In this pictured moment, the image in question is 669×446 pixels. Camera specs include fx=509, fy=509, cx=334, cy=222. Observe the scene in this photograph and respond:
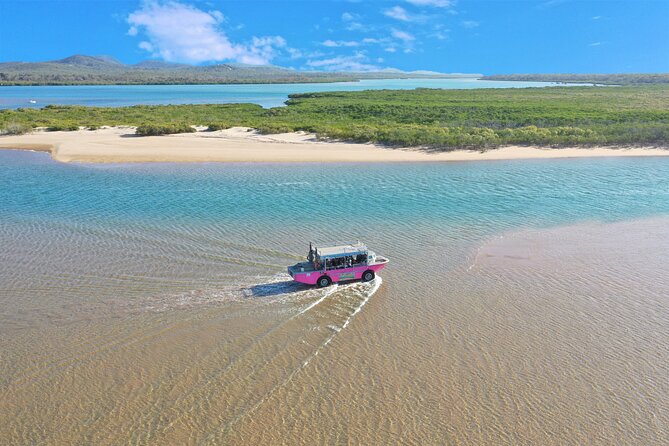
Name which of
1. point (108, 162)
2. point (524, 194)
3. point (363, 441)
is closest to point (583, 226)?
point (524, 194)

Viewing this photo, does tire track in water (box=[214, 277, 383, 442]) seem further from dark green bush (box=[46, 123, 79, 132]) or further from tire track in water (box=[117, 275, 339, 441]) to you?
dark green bush (box=[46, 123, 79, 132])

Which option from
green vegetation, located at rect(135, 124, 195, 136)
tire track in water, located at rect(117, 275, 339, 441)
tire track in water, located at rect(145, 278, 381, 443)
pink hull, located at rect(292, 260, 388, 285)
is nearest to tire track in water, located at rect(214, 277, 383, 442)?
tire track in water, located at rect(145, 278, 381, 443)

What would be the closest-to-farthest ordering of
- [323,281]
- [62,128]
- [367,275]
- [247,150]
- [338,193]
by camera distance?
1. [323,281]
2. [367,275]
3. [338,193]
4. [247,150]
5. [62,128]

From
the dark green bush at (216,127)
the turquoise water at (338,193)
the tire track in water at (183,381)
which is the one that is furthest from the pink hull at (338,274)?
the dark green bush at (216,127)

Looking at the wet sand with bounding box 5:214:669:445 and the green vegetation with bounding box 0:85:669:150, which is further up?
the green vegetation with bounding box 0:85:669:150

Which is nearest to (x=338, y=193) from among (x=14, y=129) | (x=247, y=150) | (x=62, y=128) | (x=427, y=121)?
(x=247, y=150)

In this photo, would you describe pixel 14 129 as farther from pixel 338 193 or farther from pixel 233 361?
pixel 233 361

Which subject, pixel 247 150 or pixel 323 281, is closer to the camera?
pixel 323 281
